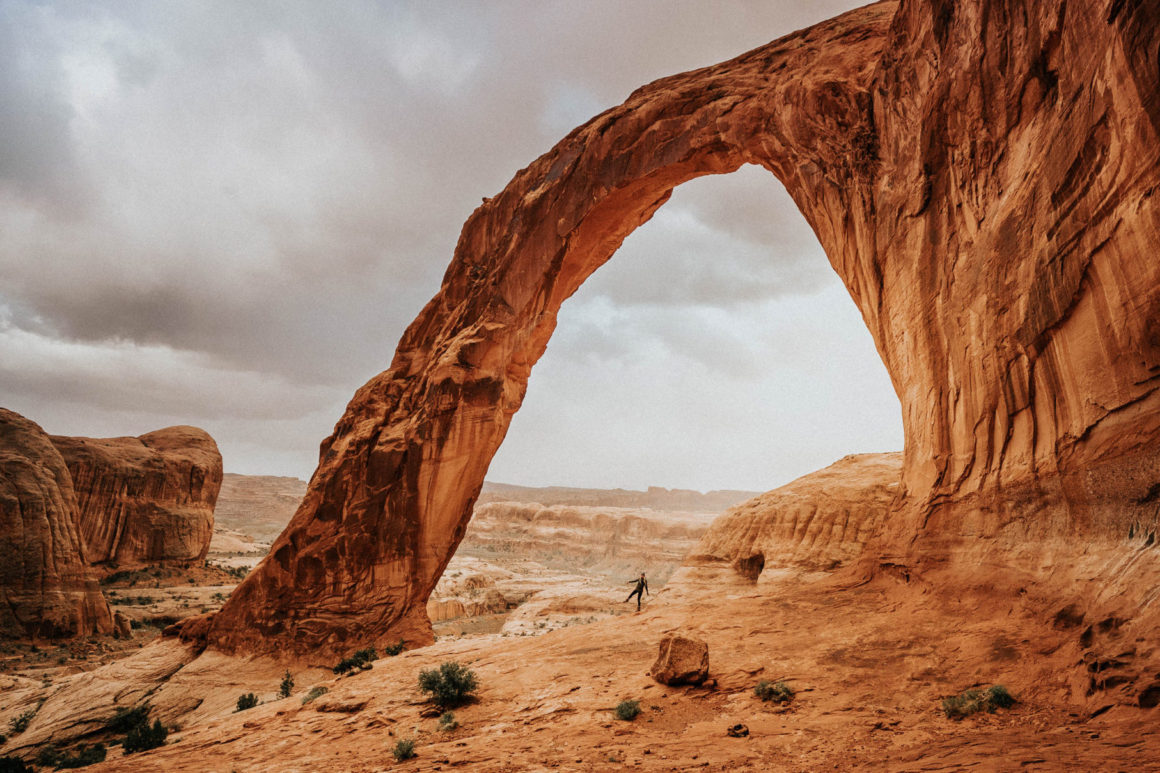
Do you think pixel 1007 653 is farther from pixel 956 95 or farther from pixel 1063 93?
pixel 956 95

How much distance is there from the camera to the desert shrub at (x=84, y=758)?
1196 cm

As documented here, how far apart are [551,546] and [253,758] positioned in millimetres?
66971

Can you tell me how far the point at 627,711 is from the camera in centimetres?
682

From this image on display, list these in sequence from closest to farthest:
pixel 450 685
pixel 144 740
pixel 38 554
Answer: pixel 450 685 < pixel 144 740 < pixel 38 554

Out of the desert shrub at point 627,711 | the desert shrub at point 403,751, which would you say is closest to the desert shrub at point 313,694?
the desert shrub at point 403,751

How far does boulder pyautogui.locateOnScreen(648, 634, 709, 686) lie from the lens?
761cm

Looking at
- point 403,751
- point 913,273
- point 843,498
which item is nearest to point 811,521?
point 843,498

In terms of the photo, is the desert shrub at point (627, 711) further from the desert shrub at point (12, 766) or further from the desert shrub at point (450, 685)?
the desert shrub at point (12, 766)

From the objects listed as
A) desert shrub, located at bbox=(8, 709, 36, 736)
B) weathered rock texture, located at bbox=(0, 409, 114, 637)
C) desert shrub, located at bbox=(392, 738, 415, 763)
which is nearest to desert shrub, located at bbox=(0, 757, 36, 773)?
desert shrub, located at bbox=(8, 709, 36, 736)

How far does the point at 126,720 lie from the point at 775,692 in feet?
57.6

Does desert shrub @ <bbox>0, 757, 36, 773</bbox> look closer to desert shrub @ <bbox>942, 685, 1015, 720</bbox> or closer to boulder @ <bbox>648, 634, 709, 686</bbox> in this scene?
boulder @ <bbox>648, 634, 709, 686</bbox>

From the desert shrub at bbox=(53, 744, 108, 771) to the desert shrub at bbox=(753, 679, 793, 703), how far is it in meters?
14.2

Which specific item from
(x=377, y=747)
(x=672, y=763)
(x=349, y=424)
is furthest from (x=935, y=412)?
(x=349, y=424)

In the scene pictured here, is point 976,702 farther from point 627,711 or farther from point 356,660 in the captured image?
point 356,660
